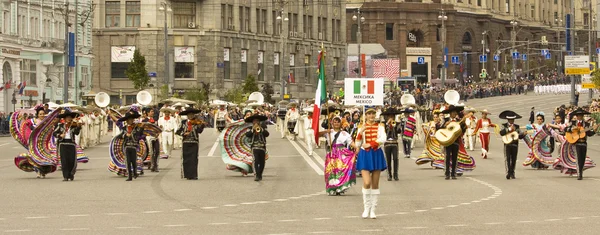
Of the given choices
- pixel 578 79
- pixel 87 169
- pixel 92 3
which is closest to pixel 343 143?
pixel 87 169

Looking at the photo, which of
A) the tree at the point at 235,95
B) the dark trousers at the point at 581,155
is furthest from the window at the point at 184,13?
the dark trousers at the point at 581,155

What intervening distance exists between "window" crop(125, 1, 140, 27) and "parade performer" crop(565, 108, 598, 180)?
67947 mm

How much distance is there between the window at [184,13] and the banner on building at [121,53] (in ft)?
12.8

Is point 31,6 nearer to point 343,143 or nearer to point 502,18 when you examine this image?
point 343,143

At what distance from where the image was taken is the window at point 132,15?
94.1 metres

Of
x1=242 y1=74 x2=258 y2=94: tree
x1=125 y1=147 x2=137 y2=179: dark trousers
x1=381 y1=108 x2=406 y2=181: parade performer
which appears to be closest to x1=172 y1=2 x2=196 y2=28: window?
x1=242 y1=74 x2=258 y2=94: tree

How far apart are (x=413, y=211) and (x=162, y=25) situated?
74.9m

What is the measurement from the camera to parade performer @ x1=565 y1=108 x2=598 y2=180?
27.8 metres

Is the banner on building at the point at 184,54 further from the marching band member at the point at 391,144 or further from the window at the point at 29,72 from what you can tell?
the marching band member at the point at 391,144

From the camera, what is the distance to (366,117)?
19656 millimetres

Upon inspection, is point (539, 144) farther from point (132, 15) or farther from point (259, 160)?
point (132, 15)

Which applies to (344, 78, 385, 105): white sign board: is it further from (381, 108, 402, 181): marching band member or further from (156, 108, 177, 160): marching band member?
(156, 108, 177, 160): marching band member

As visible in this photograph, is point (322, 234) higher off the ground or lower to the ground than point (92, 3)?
lower

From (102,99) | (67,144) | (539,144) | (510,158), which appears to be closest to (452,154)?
(510,158)
